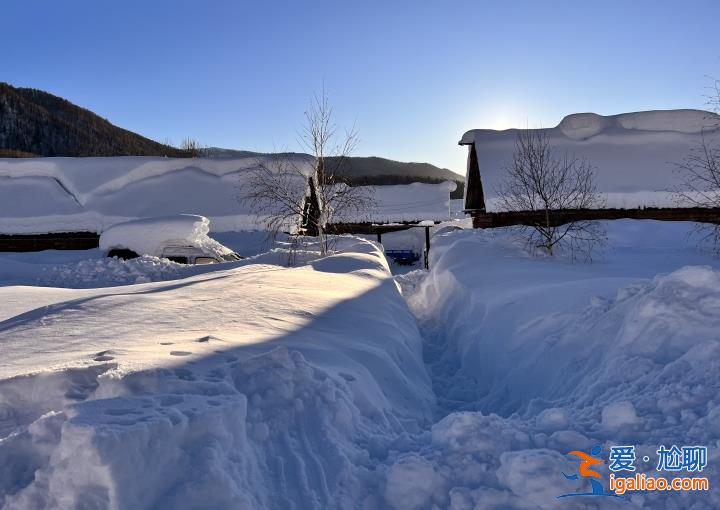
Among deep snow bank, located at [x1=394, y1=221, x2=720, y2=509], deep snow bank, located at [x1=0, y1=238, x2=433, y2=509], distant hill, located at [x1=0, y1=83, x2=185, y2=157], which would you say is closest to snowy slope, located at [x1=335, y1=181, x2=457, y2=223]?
deep snow bank, located at [x1=394, y1=221, x2=720, y2=509]

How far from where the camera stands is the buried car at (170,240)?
1591 centimetres

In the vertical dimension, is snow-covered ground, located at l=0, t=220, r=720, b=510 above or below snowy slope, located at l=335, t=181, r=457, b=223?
below

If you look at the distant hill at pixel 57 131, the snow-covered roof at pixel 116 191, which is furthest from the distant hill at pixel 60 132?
the snow-covered roof at pixel 116 191

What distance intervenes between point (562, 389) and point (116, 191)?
20.8 metres

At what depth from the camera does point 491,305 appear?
8.37 metres

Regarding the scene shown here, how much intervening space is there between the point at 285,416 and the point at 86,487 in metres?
1.28

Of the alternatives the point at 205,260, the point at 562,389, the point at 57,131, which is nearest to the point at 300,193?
the point at 205,260

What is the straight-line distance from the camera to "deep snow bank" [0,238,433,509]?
2338 mm

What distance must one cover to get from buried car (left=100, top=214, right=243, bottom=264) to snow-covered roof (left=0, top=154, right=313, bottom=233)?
3952 millimetres

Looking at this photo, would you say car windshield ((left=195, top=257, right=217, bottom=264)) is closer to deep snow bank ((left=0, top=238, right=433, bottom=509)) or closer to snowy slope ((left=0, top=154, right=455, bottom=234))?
snowy slope ((left=0, top=154, right=455, bottom=234))

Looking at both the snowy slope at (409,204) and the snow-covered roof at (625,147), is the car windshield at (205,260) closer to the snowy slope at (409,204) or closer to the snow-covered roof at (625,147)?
the snow-covered roof at (625,147)

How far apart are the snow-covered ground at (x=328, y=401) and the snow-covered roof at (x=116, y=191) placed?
14258mm

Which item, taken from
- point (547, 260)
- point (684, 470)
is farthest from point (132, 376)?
point (547, 260)

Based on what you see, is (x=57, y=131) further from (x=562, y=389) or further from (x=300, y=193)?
(x=562, y=389)
